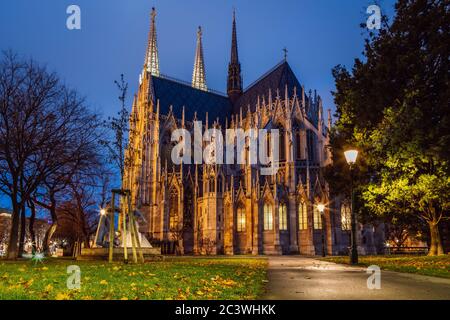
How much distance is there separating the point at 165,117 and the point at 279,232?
2322 centimetres

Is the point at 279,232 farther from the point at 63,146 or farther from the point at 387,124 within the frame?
the point at 63,146

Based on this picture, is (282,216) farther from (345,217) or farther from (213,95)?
(213,95)

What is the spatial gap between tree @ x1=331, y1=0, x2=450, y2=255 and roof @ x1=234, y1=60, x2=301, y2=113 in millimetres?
27698

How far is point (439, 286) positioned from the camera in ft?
25.6

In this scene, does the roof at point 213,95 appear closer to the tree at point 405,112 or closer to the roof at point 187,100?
the roof at point 187,100

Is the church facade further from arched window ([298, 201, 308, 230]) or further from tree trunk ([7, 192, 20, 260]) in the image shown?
tree trunk ([7, 192, 20, 260])

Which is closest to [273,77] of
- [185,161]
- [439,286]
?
[185,161]

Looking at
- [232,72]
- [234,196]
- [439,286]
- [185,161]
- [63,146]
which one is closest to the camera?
[439,286]

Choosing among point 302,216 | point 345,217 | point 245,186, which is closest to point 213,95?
point 245,186

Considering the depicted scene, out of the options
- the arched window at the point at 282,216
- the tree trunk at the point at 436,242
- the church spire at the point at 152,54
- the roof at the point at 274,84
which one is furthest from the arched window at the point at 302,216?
the church spire at the point at 152,54

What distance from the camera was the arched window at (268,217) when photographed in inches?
1618

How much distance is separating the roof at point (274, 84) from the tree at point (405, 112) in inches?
1090

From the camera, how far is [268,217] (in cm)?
4141

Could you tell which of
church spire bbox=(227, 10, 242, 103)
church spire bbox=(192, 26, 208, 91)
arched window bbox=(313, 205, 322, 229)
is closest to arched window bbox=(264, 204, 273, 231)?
arched window bbox=(313, 205, 322, 229)
